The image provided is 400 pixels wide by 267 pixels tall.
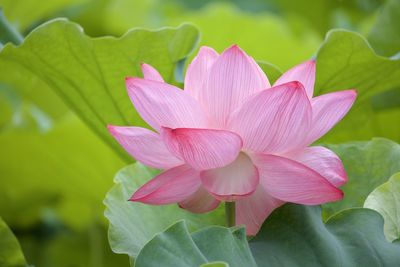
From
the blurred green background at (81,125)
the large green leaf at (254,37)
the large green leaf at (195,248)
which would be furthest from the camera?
the large green leaf at (254,37)

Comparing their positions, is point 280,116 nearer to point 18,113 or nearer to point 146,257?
point 146,257

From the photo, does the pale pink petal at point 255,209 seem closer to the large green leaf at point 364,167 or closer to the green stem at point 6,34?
the large green leaf at point 364,167

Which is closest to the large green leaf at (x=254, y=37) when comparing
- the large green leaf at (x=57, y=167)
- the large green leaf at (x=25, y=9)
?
the large green leaf at (x=25, y=9)

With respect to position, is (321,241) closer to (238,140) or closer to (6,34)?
(238,140)

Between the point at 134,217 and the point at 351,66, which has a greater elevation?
the point at 351,66

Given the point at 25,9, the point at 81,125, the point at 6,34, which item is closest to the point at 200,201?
the point at 6,34
